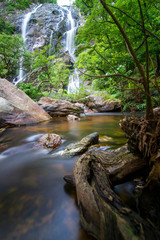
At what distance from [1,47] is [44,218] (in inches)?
705

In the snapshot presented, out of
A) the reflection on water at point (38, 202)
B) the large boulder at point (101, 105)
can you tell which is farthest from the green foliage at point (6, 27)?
the reflection on water at point (38, 202)

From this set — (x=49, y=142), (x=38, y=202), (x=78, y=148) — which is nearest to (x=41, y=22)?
(x=49, y=142)

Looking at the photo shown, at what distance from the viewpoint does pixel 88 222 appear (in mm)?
972

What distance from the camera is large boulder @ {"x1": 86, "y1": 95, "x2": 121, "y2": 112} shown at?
12.2 m

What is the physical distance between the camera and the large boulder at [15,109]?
5254 millimetres

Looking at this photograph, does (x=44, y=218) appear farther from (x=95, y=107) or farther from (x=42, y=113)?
(x=95, y=107)

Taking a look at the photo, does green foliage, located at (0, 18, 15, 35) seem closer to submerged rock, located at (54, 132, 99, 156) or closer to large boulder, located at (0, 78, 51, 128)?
large boulder, located at (0, 78, 51, 128)

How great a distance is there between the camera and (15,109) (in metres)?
5.59

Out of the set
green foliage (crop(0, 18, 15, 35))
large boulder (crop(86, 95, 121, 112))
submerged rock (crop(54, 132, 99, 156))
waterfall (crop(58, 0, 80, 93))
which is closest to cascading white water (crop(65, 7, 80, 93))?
waterfall (crop(58, 0, 80, 93))

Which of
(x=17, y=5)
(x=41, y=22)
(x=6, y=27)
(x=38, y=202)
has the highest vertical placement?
(x=17, y=5)

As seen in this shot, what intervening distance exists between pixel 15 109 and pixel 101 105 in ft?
29.9

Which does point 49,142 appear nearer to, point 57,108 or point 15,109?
point 15,109

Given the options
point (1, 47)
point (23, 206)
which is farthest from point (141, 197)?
point (1, 47)

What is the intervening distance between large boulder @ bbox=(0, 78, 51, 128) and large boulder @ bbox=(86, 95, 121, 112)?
7355 mm
